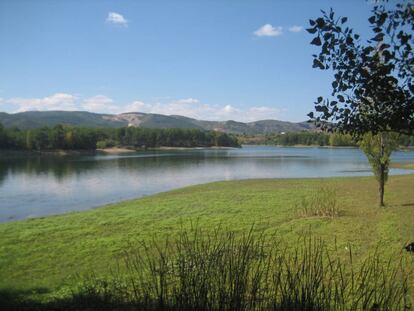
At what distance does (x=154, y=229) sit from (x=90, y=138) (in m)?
132

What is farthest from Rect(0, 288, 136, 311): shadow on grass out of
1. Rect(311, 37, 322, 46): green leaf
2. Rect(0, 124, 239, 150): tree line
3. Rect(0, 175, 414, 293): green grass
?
Rect(0, 124, 239, 150): tree line

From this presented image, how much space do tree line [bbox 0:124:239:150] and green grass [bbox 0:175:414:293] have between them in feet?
374

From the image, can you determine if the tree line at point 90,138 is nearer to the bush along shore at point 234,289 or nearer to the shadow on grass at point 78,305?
the shadow on grass at point 78,305

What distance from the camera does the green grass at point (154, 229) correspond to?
1146 cm

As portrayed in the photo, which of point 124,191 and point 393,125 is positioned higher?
point 393,125

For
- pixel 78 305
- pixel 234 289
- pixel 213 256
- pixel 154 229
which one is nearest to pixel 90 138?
pixel 154 229

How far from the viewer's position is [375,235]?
43.6ft

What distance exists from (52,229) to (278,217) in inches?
418

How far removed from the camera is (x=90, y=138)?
141 meters

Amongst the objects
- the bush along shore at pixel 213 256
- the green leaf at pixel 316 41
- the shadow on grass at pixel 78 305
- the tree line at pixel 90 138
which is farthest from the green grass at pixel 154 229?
the tree line at pixel 90 138

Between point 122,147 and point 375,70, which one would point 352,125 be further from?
point 122,147

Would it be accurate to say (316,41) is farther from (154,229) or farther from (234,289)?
(154,229)

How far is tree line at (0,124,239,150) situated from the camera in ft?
407

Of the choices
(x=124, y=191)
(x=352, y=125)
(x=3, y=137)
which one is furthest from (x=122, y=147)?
(x=352, y=125)
